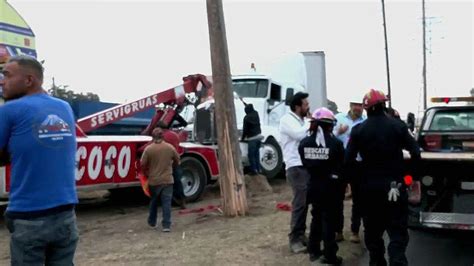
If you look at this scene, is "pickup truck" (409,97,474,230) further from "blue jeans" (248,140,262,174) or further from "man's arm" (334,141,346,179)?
"blue jeans" (248,140,262,174)

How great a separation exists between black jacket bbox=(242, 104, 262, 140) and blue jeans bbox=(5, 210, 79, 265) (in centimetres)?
956

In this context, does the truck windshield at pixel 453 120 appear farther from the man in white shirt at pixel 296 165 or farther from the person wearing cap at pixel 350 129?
the man in white shirt at pixel 296 165

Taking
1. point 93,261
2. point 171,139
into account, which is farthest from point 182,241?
point 171,139

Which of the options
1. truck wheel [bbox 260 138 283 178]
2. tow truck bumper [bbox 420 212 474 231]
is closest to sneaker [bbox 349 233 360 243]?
tow truck bumper [bbox 420 212 474 231]

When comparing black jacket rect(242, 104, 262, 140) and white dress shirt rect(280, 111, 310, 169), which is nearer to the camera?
white dress shirt rect(280, 111, 310, 169)

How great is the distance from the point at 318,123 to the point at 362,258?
1723 millimetres

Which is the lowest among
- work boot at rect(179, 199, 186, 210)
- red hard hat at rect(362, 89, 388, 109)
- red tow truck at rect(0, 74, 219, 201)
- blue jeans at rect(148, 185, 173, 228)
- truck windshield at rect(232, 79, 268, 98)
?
work boot at rect(179, 199, 186, 210)

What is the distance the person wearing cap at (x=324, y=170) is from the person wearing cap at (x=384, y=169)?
1.58ft

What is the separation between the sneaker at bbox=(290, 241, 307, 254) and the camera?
6.68 meters

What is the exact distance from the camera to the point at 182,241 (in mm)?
7770

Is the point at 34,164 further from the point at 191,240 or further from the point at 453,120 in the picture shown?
the point at 453,120

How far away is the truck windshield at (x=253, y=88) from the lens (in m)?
14.8

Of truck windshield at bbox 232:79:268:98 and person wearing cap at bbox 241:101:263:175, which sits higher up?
truck windshield at bbox 232:79:268:98

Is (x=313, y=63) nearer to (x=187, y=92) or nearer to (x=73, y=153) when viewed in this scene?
(x=187, y=92)
